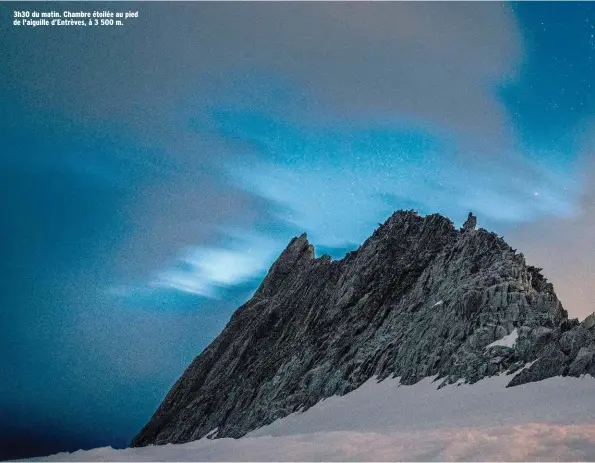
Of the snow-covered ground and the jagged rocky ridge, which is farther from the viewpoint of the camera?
the jagged rocky ridge

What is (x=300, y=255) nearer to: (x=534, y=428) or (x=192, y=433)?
(x=192, y=433)

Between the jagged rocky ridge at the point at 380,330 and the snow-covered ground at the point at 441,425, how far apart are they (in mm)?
2401

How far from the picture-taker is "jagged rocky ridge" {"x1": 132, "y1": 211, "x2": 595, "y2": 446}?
39.8 meters

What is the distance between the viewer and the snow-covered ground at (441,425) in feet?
54.7

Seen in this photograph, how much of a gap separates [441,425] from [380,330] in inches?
1172

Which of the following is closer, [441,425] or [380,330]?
[441,425]

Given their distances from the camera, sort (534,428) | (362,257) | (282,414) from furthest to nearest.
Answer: (362,257), (282,414), (534,428)

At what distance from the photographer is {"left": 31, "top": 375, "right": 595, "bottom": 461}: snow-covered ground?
54.7 feet

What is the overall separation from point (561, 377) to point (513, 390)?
10.2 ft

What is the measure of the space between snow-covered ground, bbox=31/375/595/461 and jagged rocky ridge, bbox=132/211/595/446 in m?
2.40

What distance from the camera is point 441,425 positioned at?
27.1m

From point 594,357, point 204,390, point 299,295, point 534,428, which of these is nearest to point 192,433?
point 204,390

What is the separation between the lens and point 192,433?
6569 cm

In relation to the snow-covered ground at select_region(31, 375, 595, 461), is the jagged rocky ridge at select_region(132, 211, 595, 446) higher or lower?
higher
